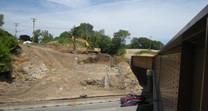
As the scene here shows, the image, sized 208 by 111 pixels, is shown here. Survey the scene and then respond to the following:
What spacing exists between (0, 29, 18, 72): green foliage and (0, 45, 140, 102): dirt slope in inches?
66.1

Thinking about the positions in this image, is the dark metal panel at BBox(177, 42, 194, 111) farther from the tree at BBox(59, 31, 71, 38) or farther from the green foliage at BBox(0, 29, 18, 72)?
the tree at BBox(59, 31, 71, 38)

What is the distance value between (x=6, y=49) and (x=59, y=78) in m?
10.2

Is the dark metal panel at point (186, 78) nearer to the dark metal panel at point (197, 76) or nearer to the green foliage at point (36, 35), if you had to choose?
the dark metal panel at point (197, 76)

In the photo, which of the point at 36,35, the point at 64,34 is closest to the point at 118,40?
the point at 64,34

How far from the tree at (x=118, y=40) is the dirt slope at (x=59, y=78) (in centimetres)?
3698

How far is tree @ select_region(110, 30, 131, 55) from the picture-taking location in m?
90.0

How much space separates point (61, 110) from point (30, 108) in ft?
11.9

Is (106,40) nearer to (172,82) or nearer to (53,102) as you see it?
(53,102)

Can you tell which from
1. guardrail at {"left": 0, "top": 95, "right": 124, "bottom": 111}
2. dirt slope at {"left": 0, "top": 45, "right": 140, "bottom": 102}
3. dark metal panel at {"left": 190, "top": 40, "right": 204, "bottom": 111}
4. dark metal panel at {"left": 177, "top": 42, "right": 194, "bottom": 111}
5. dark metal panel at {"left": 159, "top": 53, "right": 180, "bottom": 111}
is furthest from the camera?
dirt slope at {"left": 0, "top": 45, "right": 140, "bottom": 102}

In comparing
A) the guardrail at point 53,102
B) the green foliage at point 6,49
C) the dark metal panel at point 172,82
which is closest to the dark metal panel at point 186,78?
the dark metal panel at point 172,82

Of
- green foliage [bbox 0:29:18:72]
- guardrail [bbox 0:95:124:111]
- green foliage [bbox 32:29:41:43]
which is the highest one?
green foliage [bbox 32:29:41:43]

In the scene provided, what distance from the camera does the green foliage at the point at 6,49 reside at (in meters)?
37.9

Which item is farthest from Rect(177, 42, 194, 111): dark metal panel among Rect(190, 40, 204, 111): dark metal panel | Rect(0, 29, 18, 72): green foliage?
Rect(0, 29, 18, 72): green foliage

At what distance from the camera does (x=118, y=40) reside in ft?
325
